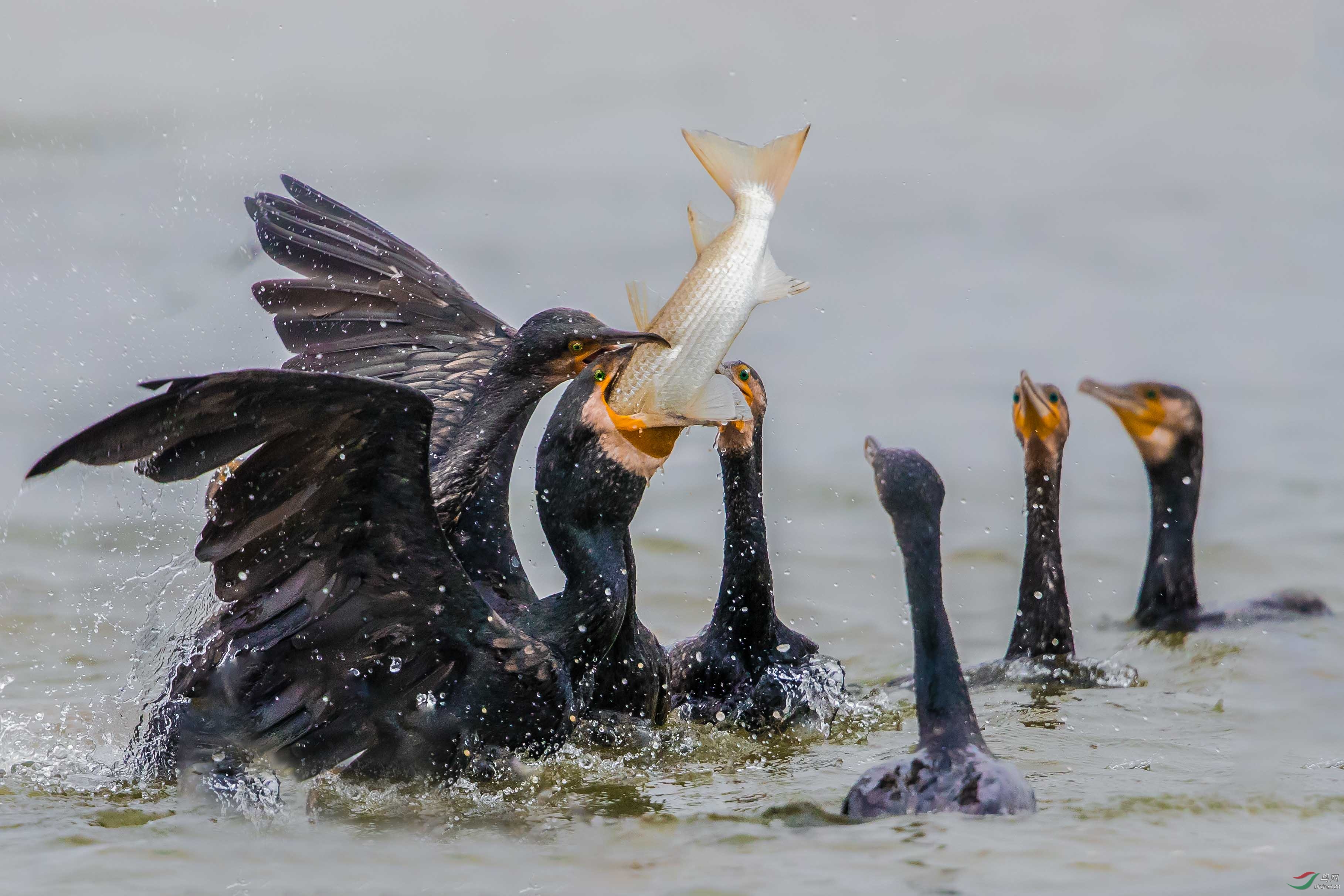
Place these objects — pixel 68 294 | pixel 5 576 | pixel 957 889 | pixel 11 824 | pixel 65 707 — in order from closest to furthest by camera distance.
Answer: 1. pixel 957 889
2. pixel 11 824
3. pixel 65 707
4. pixel 5 576
5. pixel 68 294

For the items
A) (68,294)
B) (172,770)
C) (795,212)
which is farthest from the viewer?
(795,212)

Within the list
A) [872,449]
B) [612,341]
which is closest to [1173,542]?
[872,449]

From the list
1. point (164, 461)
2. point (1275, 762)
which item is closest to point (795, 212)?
point (1275, 762)

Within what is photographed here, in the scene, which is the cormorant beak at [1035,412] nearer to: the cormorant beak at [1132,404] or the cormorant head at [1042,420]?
the cormorant head at [1042,420]

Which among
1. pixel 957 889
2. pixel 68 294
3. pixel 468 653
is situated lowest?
pixel 957 889

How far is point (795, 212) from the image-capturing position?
11344mm

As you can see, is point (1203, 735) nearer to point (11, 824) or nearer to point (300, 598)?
point (300, 598)

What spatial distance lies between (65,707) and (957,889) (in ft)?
14.3

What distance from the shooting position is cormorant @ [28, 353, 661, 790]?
4484 millimetres

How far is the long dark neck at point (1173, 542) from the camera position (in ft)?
25.6

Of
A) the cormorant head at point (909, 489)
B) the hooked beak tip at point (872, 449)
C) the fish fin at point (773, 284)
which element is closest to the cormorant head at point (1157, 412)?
the hooked beak tip at point (872, 449)

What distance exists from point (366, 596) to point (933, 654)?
178 centimetres

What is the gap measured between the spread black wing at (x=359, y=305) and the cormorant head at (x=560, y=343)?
3.74ft

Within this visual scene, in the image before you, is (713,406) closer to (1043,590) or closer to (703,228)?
(703,228)
